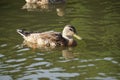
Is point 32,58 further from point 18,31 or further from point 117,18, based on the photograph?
point 117,18

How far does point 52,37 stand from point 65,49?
27.1 inches

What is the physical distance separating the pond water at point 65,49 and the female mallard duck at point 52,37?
0.33m

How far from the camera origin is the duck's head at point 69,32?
1605 centimetres

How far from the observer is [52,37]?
15.9 metres

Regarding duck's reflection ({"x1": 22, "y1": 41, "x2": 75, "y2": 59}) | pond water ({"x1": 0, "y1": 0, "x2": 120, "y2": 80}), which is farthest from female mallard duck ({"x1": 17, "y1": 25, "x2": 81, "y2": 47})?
pond water ({"x1": 0, "y1": 0, "x2": 120, "y2": 80})

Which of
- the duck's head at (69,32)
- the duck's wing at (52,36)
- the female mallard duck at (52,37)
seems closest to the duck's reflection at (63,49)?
the female mallard duck at (52,37)

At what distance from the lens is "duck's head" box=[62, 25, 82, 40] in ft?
52.6

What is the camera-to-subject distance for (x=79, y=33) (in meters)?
16.8

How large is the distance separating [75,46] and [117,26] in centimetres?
234

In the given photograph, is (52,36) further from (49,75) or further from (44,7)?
(44,7)

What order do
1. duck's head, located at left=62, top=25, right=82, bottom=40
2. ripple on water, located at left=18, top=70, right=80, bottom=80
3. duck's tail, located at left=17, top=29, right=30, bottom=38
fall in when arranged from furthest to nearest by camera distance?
1. duck's tail, located at left=17, top=29, right=30, bottom=38
2. duck's head, located at left=62, top=25, right=82, bottom=40
3. ripple on water, located at left=18, top=70, right=80, bottom=80

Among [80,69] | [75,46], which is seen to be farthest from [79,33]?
[80,69]

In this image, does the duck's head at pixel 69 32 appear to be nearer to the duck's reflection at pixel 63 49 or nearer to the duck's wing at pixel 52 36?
the duck's wing at pixel 52 36

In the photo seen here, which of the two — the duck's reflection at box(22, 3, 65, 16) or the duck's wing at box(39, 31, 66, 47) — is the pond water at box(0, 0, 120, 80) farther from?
the duck's wing at box(39, 31, 66, 47)
